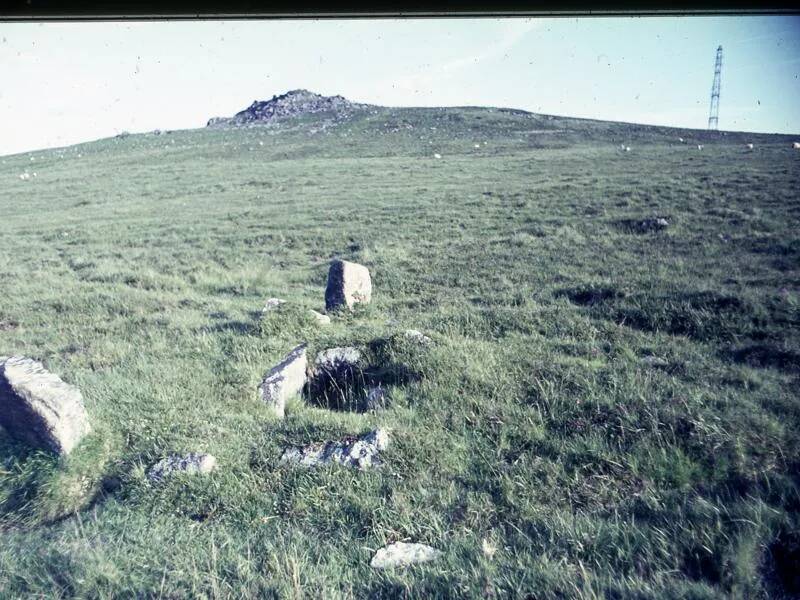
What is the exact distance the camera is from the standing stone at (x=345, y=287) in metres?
7.66

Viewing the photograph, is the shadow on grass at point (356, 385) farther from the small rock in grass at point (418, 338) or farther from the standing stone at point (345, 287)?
the standing stone at point (345, 287)

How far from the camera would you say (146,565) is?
9.36 feet

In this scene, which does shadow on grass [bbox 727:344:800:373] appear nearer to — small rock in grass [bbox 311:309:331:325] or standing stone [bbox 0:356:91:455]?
small rock in grass [bbox 311:309:331:325]

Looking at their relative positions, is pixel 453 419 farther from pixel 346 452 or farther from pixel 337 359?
pixel 337 359

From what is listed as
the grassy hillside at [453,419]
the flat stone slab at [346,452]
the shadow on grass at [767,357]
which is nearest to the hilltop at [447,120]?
the grassy hillside at [453,419]

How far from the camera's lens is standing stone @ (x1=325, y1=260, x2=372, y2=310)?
25.1 ft

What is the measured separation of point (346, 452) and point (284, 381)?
59.2 inches

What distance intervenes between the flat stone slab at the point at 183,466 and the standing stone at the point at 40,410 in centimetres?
89

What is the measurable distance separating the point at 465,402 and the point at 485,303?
357cm

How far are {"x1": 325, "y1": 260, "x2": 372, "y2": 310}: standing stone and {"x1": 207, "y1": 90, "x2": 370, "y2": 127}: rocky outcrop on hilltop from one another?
6728 centimetres

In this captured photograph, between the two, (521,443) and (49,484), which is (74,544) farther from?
(521,443)

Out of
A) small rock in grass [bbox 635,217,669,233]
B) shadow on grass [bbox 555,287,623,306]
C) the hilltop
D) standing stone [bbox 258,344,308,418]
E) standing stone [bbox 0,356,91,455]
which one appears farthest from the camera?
the hilltop

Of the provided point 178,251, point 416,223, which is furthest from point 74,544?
point 416,223

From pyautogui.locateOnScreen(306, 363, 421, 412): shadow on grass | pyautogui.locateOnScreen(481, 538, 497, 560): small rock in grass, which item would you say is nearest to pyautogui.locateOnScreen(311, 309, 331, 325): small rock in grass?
pyautogui.locateOnScreen(306, 363, 421, 412): shadow on grass
